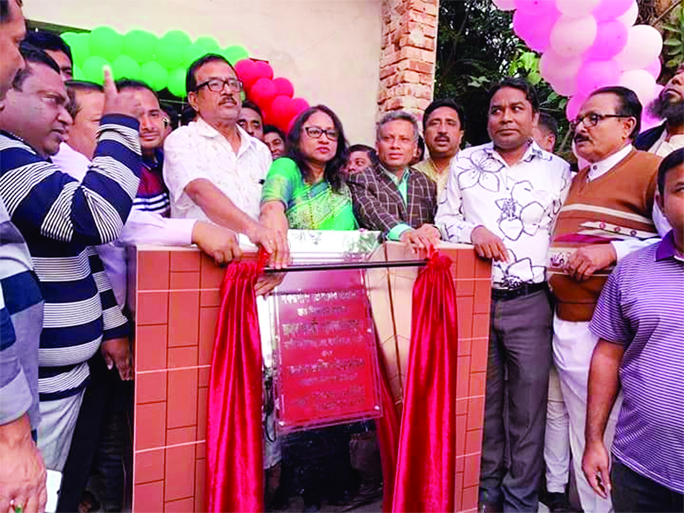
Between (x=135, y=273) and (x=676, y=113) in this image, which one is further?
(x=676, y=113)

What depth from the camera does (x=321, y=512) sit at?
4.85 feet

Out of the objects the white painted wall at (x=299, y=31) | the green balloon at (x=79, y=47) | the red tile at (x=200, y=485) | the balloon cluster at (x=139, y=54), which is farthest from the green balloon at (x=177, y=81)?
the red tile at (x=200, y=485)

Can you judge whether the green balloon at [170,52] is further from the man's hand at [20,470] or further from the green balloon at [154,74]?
the man's hand at [20,470]

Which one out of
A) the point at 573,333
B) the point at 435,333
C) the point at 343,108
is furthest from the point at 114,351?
the point at 343,108

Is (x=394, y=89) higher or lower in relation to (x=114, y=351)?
higher

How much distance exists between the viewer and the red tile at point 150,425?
1199 millimetres

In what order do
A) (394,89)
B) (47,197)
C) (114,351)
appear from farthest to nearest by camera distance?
(394,89)
(114,351)
(47,197)

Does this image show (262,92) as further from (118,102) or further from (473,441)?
(473,441)

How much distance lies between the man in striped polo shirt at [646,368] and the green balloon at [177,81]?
115 inches

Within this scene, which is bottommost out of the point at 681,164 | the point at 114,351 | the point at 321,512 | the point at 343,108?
the point at 321,512

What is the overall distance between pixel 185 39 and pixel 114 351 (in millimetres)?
2747

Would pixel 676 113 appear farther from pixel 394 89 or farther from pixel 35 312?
pixel 394 89

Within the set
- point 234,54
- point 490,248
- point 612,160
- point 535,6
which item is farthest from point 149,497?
point 234,54

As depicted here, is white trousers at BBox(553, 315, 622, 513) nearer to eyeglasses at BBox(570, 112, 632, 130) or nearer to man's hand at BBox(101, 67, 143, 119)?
eyeglasses at BBox(570, 112, 632, 130)
